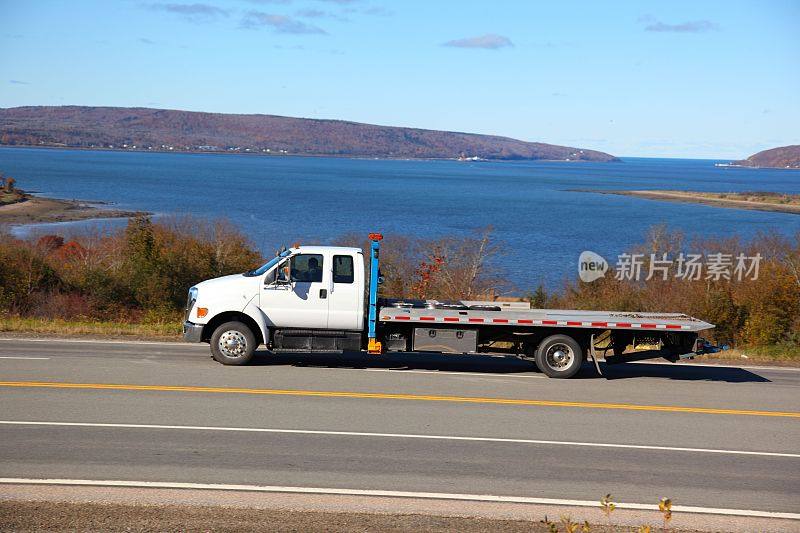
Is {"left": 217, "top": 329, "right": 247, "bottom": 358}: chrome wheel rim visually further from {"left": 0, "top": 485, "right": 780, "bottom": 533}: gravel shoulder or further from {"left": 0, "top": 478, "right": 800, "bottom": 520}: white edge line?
{"left": 0, "top": 485, "right": 780, "bottom": 533}: gravel shoulder

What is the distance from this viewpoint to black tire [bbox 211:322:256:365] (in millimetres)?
15820

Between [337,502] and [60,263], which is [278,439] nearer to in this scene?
[337,502]

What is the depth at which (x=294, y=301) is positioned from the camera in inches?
630

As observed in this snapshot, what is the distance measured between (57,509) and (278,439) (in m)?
3.28

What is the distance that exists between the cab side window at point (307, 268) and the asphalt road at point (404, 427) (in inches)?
66.9

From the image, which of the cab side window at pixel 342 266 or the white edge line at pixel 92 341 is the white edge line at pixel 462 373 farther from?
the white edge line at pixel 92 341

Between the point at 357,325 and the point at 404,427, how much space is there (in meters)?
4.22

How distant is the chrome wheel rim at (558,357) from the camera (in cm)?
1591

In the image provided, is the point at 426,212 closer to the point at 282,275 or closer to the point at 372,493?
the point at 282,275

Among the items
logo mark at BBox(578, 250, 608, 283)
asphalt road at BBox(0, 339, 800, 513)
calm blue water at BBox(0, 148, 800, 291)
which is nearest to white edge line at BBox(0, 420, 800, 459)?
asphalt road at BBox(0, 339, 800, 513)

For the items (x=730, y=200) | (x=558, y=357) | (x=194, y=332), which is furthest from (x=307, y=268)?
(x=730, y=200)

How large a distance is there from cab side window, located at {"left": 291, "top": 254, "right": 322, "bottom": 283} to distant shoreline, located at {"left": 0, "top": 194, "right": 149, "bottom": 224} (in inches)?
2800

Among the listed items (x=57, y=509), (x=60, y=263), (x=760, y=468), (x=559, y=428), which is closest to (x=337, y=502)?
(x=57, y=509)

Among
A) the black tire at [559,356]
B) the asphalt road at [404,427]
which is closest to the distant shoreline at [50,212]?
the asphalt road at [404,427]
